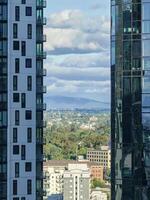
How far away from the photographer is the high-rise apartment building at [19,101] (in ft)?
138

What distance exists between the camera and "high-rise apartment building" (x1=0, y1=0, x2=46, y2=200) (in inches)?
1657

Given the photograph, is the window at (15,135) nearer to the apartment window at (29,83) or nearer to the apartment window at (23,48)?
the apartment window at (29,83)

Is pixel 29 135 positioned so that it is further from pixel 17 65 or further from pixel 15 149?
pixel 17 65

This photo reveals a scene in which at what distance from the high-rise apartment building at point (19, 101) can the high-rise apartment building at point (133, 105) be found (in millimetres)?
16327

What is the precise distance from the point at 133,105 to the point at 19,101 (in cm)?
1688

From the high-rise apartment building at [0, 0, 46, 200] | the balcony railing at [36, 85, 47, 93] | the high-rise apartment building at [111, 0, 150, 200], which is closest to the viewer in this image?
the high-rise apartment building at [111, 0, 150, 200]

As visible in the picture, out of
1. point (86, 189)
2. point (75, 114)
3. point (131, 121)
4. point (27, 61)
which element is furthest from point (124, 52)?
point (75, 114)

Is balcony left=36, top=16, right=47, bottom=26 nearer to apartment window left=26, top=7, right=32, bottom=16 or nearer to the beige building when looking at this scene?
apartment window left=26, top=7, right=32, bottom=16

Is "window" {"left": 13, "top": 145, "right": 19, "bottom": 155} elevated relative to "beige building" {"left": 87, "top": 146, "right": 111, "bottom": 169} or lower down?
elevated

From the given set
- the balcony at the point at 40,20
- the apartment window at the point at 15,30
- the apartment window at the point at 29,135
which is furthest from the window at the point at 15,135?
the balcony at the point at 40,20

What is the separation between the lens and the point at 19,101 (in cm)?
4247

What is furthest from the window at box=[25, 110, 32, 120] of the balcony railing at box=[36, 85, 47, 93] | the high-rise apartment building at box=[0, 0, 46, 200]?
the balcony railing at box=[36, 85, 47, 93]

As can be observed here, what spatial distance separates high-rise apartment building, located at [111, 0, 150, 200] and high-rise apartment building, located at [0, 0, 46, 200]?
16327mm

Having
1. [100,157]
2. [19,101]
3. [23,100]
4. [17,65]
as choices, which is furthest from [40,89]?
[100,157]
